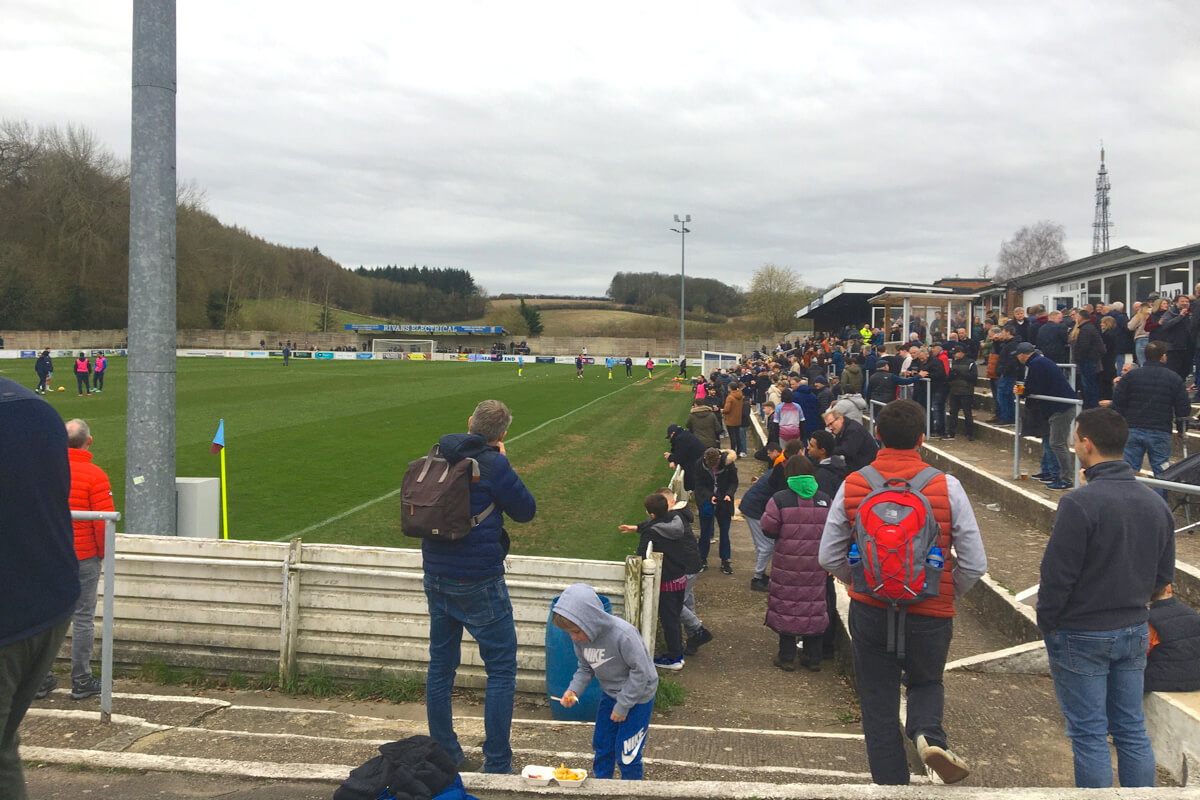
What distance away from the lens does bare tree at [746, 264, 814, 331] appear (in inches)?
3548

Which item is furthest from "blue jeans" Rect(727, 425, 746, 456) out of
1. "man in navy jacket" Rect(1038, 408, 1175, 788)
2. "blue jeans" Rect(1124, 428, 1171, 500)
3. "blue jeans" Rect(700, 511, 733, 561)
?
"man in navy jacket" Rect(1038, 408, 1175, 788)

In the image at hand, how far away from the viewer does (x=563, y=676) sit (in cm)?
551

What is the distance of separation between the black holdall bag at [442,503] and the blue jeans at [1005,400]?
11.6 meters

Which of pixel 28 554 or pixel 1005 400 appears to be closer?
pixel 28 554

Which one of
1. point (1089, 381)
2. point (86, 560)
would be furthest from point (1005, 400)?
point (86, 560)

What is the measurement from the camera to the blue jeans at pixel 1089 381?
11.6 metres

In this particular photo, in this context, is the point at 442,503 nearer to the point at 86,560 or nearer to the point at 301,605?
the point at 301,605

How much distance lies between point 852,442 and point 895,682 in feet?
14.4

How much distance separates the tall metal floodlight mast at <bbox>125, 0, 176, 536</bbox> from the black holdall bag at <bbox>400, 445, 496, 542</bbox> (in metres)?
3.51

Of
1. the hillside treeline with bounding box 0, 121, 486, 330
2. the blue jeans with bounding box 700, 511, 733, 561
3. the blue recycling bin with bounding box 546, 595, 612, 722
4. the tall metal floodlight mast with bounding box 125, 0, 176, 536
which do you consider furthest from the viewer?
the hillside treeline with bounding box 0, 121, 486, 330

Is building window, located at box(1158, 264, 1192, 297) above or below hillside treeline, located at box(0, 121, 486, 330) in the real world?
below

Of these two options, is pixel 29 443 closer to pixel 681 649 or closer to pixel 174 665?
pixel 174 665

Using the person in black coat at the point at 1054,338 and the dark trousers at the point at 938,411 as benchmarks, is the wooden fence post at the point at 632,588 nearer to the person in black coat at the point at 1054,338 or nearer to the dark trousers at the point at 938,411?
the person in black coat at the point at 1054,338

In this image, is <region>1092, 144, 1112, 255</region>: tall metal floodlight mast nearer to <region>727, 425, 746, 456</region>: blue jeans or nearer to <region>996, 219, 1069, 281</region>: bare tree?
<region>996, 219, 1069, 281</region>: bare tree
